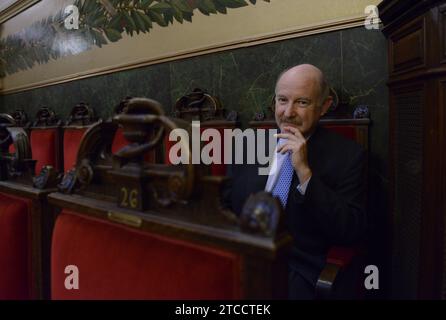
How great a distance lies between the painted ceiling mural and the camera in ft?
9.18

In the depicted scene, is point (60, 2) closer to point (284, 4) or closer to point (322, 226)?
point (284, 4)

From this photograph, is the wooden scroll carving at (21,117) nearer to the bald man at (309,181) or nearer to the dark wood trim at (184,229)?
the bald man at (309,181)

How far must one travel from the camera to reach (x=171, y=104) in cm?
295

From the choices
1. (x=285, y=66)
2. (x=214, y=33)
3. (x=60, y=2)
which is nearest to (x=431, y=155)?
(x=285, y=66)

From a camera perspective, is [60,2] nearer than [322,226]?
No

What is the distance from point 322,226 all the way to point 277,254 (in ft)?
2.92

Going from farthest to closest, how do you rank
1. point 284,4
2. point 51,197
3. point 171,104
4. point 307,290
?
1. point 171,104
2. point 284,4
3. point 307,290
4. point 51,197

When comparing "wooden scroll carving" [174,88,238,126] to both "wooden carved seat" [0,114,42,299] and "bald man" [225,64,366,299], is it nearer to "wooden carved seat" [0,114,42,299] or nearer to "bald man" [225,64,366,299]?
"bald man" [225,64,366,299]

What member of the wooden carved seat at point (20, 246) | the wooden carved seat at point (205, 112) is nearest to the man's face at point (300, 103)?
the wooden carved seat at point (205, 112)

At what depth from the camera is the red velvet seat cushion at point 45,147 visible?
3.46m

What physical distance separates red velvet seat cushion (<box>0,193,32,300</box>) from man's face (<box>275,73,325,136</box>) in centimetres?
111

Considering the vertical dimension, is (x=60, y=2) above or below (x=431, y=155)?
above
